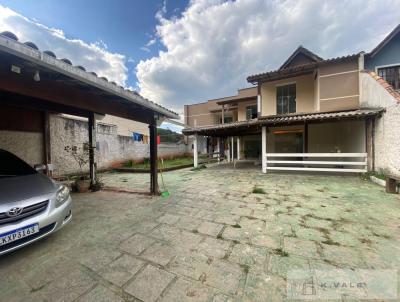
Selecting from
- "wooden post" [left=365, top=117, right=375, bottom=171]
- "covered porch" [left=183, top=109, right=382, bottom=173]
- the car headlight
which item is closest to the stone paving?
the car headlight

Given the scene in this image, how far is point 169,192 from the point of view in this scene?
521cm

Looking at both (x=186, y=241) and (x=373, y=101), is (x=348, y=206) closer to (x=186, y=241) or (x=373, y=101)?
(x=186, y=241)

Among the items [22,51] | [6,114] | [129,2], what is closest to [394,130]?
[22,51]

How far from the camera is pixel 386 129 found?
19.1 ft

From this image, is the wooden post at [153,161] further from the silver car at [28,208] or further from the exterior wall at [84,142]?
the exterior wall at [84,142]

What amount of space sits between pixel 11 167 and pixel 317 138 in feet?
39.0

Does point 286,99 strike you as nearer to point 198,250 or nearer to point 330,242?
point 330,242

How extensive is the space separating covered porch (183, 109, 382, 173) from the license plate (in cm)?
730

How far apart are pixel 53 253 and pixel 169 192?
10.3 feet

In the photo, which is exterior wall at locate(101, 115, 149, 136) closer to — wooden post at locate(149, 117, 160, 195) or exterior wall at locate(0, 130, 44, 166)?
exterior wall at locate(0, 130, 44, 166)

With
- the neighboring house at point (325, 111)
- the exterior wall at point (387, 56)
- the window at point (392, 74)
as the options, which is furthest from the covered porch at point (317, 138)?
the exterior wall at point (387, 56)

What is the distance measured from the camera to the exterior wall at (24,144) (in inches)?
227

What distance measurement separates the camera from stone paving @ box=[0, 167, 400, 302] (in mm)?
1629

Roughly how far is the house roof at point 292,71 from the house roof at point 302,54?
5.06ft
